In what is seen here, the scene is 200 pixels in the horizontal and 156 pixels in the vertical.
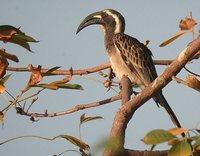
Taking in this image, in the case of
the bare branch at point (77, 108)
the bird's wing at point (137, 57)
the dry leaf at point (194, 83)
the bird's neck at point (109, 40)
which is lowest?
the bird's wing at point (137, 57)

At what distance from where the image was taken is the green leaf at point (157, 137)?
120 centimetres

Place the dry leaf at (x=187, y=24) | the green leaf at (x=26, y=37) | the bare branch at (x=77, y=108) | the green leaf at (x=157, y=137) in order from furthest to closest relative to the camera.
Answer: the bare branch at (x=77, y=108) < the dry leaf at (x=187, y=24) < the green leaf at (x=26, y=37) < the green leaf at (x=157, y=137)

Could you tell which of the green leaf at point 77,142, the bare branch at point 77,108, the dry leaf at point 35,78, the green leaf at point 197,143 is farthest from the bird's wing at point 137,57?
the green leaf at point 197,143

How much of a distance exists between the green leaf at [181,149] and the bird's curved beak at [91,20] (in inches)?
180

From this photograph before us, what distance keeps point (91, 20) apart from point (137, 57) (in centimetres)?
85

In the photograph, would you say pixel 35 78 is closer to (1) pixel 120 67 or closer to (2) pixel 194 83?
(2) pixel 194 83

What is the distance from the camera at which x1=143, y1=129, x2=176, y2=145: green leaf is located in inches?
47.3

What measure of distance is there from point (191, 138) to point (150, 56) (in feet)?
14.7

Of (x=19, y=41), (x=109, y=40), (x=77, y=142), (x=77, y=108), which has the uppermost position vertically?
(x=19, y=41)

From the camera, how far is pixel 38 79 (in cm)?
177

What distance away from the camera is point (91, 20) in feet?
19.4

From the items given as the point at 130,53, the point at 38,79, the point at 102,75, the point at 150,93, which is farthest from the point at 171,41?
the point at 130,53

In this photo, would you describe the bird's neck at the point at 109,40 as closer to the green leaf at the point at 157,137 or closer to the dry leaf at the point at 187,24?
the dry leaf at the point at 187,24

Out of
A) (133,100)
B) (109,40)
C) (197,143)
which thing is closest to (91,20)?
(109,40)
